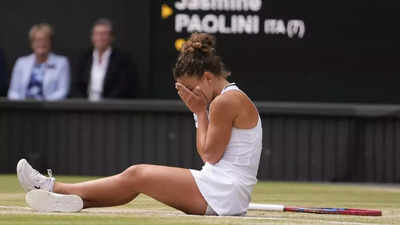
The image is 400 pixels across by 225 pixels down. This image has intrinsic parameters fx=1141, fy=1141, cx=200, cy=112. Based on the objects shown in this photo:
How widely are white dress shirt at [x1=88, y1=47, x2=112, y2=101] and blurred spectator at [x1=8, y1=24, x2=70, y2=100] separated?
1.04 ft

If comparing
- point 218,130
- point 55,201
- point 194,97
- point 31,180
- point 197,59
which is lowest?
point 55,201

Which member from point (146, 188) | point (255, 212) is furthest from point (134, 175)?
point (255, 212)

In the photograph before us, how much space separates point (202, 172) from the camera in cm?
734

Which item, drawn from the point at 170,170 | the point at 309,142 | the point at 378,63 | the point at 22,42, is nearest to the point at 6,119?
the point at 22,42

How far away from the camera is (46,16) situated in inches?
563

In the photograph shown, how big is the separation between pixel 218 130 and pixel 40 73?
739cm

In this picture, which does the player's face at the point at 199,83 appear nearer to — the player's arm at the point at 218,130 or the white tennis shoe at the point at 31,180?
the player's arm at the point at 218,130

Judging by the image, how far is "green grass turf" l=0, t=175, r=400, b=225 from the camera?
6.99 m

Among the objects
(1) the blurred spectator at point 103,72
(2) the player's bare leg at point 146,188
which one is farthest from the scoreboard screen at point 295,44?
(2) the player's bare leg at point 146,188

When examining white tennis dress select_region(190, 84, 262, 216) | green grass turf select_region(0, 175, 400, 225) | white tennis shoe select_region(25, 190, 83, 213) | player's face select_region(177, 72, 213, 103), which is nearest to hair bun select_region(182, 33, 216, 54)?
player's face select_region(177, 72, 213, 103)

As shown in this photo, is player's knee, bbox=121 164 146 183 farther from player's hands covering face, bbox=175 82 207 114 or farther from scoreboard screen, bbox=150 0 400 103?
scoreboard screen, bbox=150 0 400 103

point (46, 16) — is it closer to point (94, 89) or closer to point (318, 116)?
point (94, 89)

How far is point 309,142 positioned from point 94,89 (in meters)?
2.77

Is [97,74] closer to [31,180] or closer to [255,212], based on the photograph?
[255,212]
